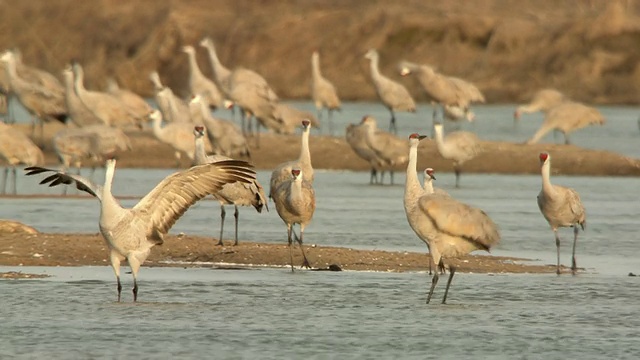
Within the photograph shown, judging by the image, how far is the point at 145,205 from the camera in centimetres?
1263

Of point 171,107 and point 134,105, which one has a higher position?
point 134,105

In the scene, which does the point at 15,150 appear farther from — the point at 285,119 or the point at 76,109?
the point at 285,119

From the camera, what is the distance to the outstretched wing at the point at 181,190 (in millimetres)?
12641

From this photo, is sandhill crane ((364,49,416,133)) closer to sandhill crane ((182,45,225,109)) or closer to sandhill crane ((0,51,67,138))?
sandhill crane ((182,45,225,109))

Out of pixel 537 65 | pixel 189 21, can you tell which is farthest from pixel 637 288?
pixel 189 21

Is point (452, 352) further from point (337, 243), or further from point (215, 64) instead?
point (215, 64)

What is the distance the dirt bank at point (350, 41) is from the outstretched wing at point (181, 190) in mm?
37503

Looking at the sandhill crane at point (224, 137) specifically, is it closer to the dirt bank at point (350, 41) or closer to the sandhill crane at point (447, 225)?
the sandhill crane at point (447, 225)

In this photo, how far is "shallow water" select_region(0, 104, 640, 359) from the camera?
34.9 feet

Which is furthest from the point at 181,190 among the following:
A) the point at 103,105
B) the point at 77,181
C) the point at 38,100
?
the point at 103,105

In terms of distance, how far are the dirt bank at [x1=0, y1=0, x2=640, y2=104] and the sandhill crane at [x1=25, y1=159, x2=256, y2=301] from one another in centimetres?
3756

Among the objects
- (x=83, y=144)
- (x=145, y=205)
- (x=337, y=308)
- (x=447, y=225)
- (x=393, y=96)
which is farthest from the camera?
(x=393, y=96)

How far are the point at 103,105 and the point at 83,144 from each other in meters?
5.14

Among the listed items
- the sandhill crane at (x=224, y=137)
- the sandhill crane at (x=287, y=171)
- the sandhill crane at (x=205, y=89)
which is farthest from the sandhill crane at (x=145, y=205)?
the sandhill crane at (x=205, y=89)
